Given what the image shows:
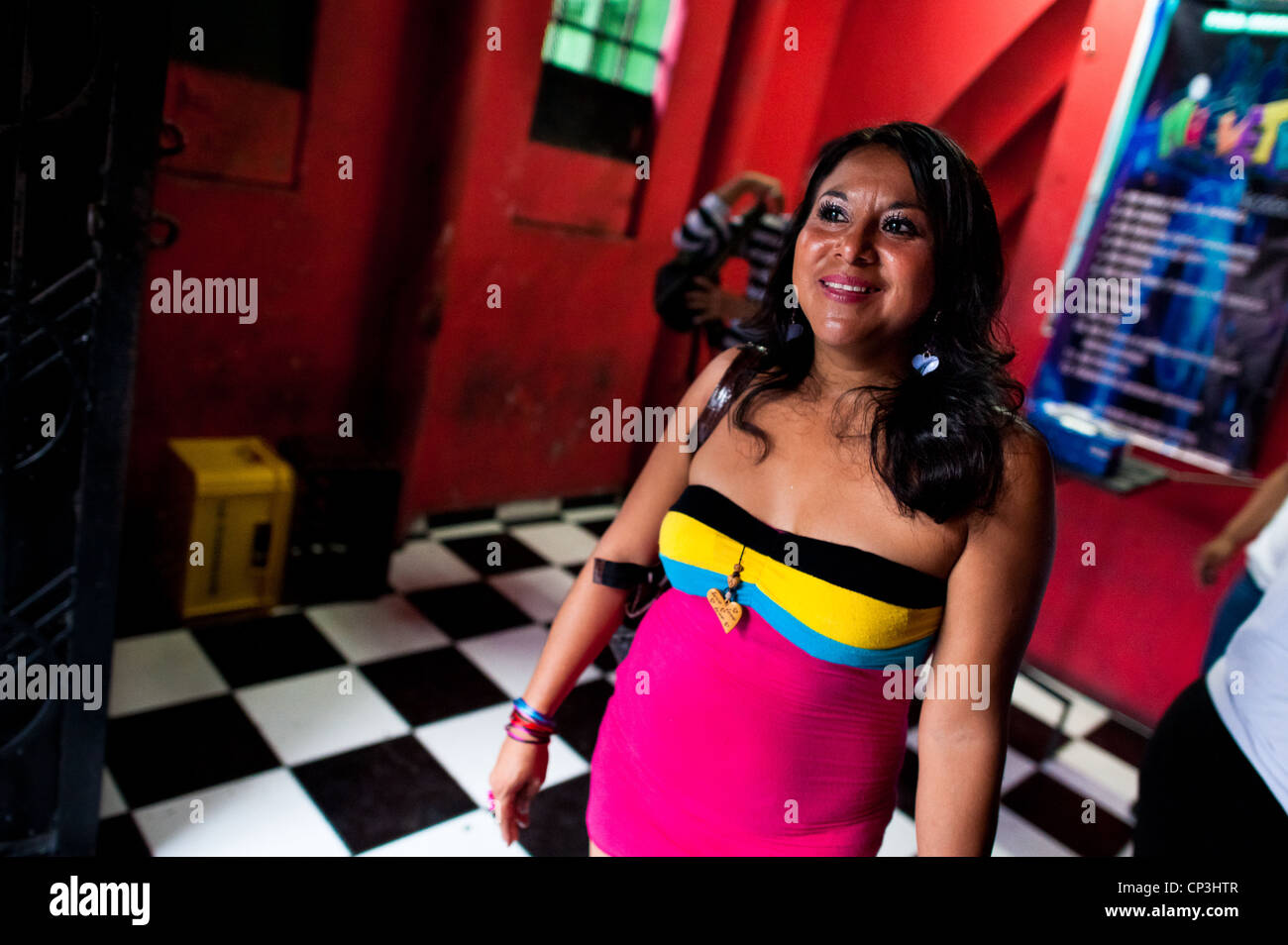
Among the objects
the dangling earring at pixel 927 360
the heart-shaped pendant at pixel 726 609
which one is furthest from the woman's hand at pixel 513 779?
the dangling earring at pixel 927 360

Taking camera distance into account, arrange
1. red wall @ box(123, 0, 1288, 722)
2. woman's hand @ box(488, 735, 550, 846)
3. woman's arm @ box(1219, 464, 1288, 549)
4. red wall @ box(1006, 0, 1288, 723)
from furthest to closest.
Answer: red wall @ box(1006, 0, 1288, 723) → red wall @ box(123, 0, 1288, 722) → woman's arm @ box(1219, 464, 1288, 549) → woman's hand @ box(488, 735, 550, 846)

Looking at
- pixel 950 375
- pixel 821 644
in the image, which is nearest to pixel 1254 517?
pixel 950 375

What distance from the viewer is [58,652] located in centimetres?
166

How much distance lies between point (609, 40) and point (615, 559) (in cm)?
309

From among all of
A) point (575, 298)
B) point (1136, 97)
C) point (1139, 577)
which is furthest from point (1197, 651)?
point (575, 298)

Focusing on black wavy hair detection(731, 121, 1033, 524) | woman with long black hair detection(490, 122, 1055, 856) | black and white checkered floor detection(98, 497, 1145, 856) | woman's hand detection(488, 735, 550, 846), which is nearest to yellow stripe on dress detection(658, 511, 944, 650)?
woman with long black hair detection(490, 122, 1055, 856)

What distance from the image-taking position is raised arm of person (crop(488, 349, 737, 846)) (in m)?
1.21

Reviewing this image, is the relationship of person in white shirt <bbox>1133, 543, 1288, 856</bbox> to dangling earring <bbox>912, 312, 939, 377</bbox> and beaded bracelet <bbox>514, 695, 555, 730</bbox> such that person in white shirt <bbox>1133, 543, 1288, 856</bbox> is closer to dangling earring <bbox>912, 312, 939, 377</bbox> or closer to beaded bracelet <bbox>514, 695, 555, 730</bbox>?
dangling earring <bbox>912, 312, 939, 377</bbox>

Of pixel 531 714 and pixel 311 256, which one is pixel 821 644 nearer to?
pixel 531 714

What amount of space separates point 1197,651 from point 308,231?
350cm

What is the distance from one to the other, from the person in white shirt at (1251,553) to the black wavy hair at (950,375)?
140cm

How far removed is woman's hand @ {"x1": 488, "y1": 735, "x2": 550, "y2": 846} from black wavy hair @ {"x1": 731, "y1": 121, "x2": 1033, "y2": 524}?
1.98 ft

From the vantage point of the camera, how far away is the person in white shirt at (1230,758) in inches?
43.0
